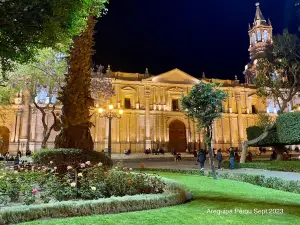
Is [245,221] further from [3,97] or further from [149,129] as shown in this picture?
[149,129]

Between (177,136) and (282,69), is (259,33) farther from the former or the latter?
(282,69)

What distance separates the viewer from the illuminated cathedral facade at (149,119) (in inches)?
1467

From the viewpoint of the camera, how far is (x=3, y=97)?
21.8 meters

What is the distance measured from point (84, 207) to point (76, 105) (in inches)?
236

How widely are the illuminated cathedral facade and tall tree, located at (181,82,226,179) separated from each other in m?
21.5

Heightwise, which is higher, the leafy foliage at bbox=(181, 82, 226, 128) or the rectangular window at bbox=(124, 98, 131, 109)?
the rectangular window at bbox=(124, 98, 131, 109)

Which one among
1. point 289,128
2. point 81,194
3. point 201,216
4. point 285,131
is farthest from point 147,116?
point 201,216

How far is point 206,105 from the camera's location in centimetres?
1332

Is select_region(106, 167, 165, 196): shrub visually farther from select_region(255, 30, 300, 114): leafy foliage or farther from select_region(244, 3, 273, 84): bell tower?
select_region(244, 3, 273, 84): bell tower

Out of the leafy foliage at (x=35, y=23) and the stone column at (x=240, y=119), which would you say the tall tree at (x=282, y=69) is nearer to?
the leafy foliage at (x=35, y=23)

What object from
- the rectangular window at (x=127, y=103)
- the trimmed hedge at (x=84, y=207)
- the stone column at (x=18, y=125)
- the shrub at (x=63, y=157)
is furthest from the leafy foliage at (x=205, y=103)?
the stone column at (x=18, y=125)

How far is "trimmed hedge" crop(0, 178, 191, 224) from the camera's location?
4.90 metres

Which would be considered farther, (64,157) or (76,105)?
(76,105)

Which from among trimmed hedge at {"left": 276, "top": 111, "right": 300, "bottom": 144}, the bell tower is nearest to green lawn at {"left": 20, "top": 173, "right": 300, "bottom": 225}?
trimmed hedge at {"left": 276, "top": 111, "right": 300, "bottom": 144}
